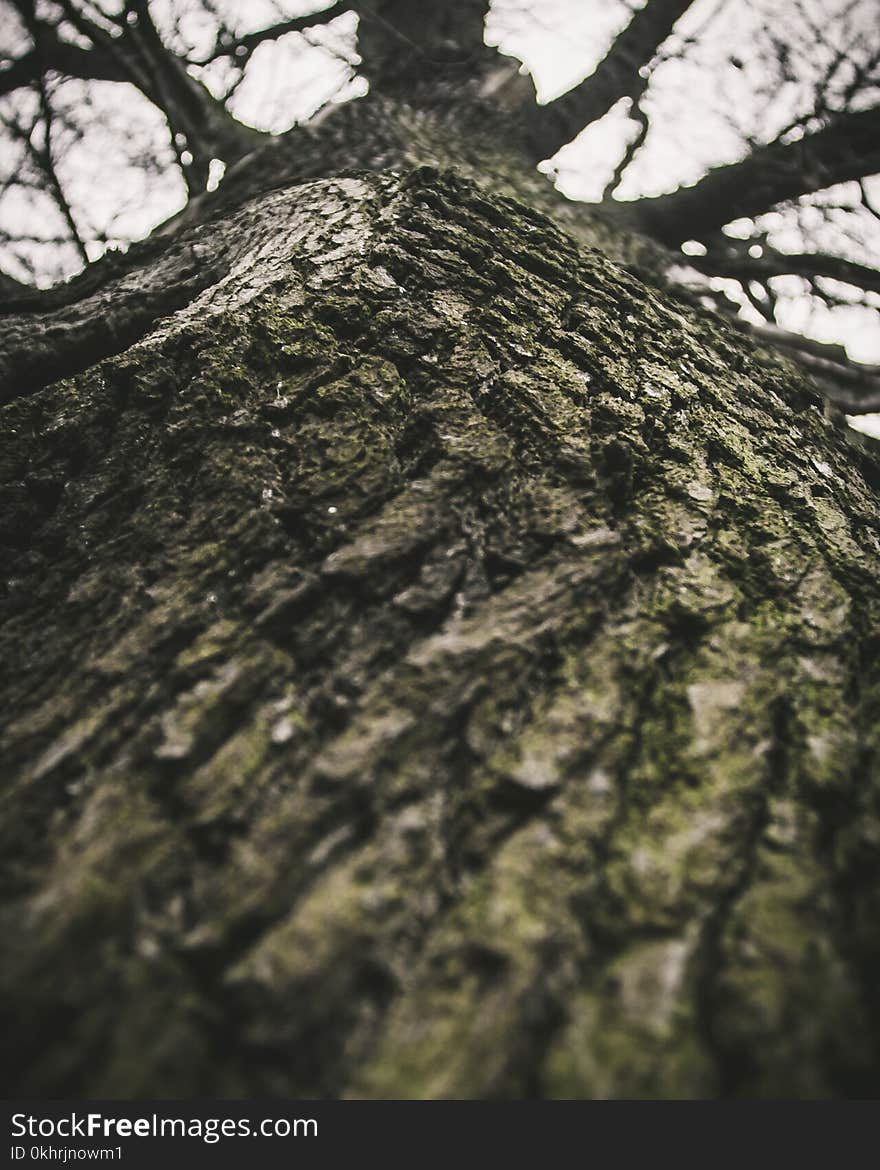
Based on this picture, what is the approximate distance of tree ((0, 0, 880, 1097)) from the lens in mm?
835

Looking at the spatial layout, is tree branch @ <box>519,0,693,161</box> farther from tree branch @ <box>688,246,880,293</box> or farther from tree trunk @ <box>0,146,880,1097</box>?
tree trunk @ <box>0,146,880,1097</box>

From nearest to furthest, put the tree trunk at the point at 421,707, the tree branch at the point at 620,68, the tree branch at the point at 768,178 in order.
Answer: the tree trunk at the point at 421,707, the tree branch at the point at 768,178, the tree branch at the point at 620,68

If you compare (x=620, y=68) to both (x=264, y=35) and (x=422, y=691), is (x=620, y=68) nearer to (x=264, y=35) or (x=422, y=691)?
(x=264, y=35)

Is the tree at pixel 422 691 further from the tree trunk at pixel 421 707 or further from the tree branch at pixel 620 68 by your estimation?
the tree branch at pixel 620 68

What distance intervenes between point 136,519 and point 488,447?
0.99 m

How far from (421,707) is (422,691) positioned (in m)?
0.04

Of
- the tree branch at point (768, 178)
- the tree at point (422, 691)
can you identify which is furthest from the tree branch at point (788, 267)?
the tree at point (422, 691)

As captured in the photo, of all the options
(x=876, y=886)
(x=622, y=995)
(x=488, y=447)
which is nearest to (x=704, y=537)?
(x=488, y=447)

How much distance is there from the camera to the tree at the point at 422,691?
0.83m

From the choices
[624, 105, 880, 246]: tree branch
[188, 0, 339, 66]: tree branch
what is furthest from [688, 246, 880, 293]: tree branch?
[188, 0, 339, 66]: tree branch

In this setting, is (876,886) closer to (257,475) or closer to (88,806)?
(88,806)

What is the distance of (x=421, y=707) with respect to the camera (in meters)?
1.12

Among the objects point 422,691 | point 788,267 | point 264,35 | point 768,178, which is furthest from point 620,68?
point 422,691

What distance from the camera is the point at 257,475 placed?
58.1 inches
